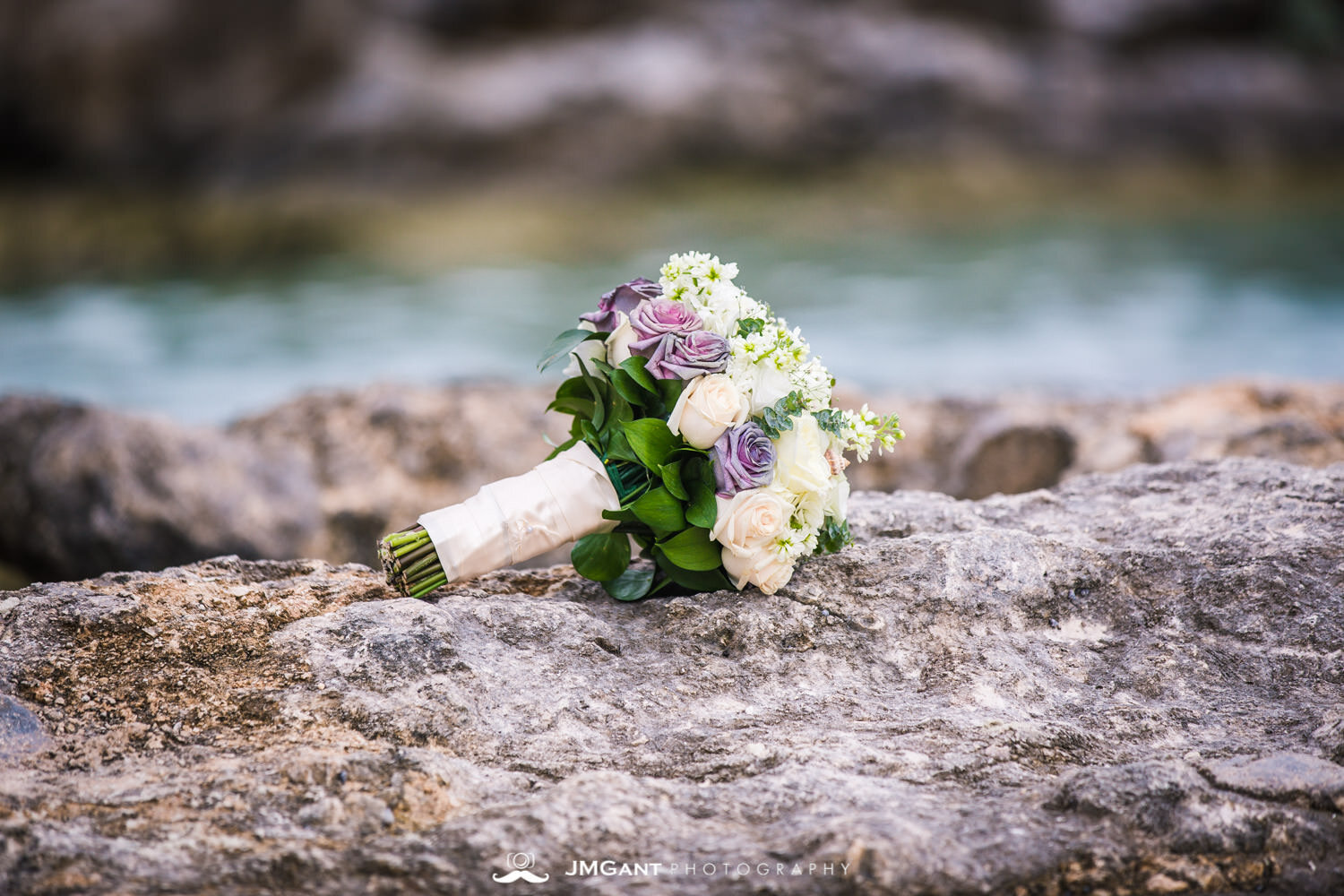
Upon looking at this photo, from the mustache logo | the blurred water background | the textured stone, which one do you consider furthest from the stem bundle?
the blurred water background

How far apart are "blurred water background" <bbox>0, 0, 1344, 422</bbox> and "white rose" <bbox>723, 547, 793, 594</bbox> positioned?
920 centimetres

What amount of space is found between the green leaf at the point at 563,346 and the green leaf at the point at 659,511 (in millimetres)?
274

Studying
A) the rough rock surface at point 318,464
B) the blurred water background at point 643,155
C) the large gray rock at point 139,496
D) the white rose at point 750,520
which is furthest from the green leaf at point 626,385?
the blurred water background at point 643,155

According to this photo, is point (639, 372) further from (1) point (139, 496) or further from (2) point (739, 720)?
(1) point (139, 496)

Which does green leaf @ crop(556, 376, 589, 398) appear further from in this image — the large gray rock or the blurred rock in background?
the blurred rock in background

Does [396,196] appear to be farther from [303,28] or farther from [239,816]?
[239,816]

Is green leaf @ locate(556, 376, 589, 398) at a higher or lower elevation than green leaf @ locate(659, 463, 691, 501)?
higher

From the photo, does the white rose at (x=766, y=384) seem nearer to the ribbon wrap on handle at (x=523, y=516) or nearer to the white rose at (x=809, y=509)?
the white rose at (x=809, y=509)

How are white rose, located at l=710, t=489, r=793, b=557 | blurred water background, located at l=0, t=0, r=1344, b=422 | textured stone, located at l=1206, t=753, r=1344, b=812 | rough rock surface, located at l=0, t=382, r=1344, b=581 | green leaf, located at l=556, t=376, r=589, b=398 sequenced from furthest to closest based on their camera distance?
blurred water background, located at l=0, t=0, r=1344, b=422 → rough rock surface, located at l=0, t=382, r=1344, b=581 → green leaf, located at l=556, t=376, r=589, b=398 → white rose, located at l=710, t=489, r=793, b=557 → textured stone, located at l=1206, t=753, r=1344, b=812

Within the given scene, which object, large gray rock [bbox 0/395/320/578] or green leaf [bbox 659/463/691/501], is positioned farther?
large gray rock [bbox 0/395/320/578]

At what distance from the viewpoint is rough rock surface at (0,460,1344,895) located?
1.24 meters

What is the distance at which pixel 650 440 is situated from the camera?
183 centimetres

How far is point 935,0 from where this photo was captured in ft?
48.8

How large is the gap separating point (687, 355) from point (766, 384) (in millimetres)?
137
